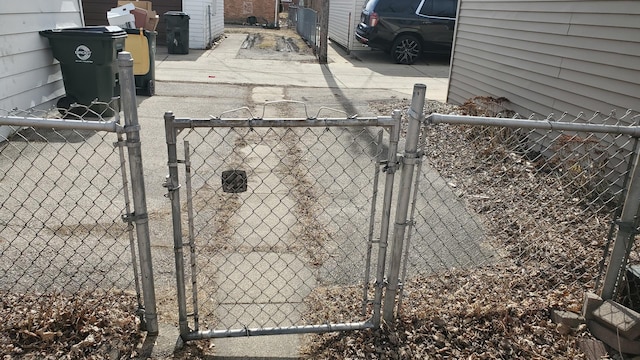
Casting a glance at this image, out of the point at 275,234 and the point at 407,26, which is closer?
the point at 275,234

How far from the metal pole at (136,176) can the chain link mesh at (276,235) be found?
0.24m

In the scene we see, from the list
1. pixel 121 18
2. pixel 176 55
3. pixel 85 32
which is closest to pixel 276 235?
pixel 85 32

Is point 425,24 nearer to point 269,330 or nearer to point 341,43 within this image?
point 341,43

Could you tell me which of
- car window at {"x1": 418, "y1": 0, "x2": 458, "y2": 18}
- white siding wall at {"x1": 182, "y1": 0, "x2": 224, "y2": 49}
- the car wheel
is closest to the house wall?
white siding wall at {"x1": 182, "y1": 0, "x2": 224, "y2": 49}

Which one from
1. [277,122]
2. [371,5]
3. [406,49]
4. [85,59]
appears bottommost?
[406,49]

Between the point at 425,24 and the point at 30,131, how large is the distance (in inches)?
453

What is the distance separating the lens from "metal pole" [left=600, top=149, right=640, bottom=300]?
2604 millimetres

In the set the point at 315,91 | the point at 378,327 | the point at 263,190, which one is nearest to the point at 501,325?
the point at 378,327

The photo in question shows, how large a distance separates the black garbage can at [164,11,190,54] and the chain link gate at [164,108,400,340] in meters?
9.34

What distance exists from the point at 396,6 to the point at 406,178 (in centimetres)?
1281

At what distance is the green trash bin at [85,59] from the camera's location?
651 centimetres

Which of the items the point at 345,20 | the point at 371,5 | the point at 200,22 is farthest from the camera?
the point at 345,20

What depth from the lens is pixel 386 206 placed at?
247 cm

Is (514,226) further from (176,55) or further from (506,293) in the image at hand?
(176,55)
